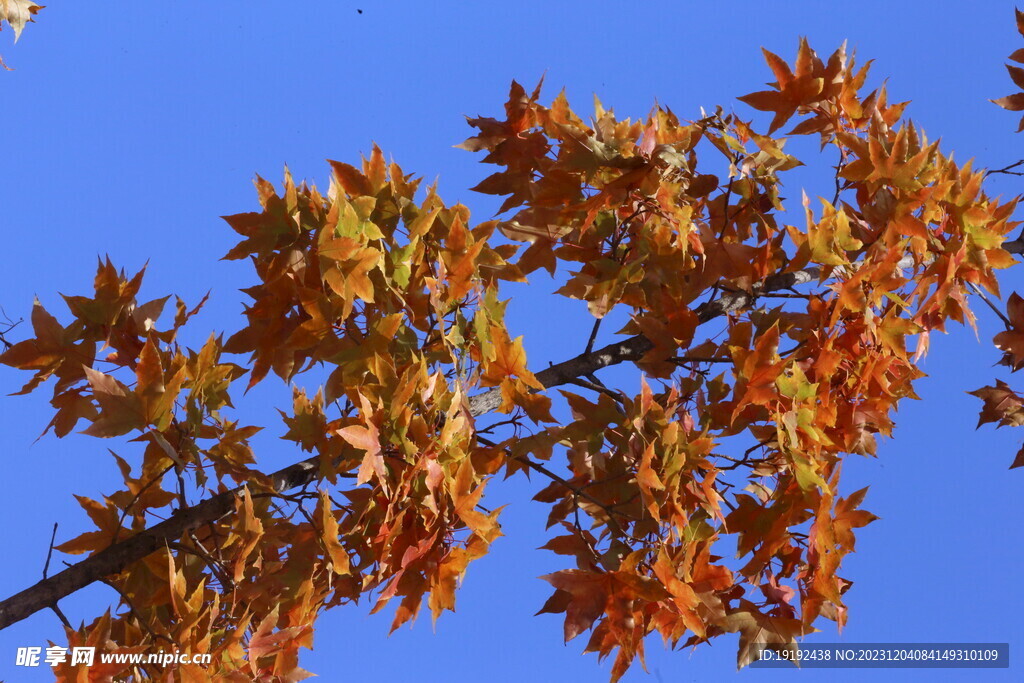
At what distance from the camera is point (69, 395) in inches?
43.0

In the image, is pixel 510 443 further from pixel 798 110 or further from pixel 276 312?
pixel 798 110

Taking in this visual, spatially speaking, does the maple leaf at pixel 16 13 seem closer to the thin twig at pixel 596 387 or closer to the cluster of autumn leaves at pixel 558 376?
the cluster of autumn leaves at pixel 558 376

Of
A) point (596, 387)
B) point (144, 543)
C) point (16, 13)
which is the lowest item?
point (144, 543)

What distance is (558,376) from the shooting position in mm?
1233

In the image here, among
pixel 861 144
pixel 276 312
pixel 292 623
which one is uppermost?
pixel 861 144

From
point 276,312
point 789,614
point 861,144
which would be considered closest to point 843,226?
point 861,144

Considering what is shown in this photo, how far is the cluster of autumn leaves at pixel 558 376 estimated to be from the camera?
987 millimetres

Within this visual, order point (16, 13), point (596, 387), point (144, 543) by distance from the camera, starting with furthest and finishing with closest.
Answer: point (16, 13) < point (596, 387) < point (144, 543)

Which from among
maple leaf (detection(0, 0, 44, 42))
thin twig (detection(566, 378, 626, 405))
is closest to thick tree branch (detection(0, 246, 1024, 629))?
thin twig (detection(566, 378, 626, 405))

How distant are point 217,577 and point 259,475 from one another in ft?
0.44

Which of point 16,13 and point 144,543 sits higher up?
point 16,13

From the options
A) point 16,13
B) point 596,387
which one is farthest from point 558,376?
point 16,13

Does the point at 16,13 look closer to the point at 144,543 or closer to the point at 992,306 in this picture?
the point at 144,543

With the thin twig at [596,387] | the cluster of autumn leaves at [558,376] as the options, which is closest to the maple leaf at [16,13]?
the cluster of autumn leaves at [558,376]
